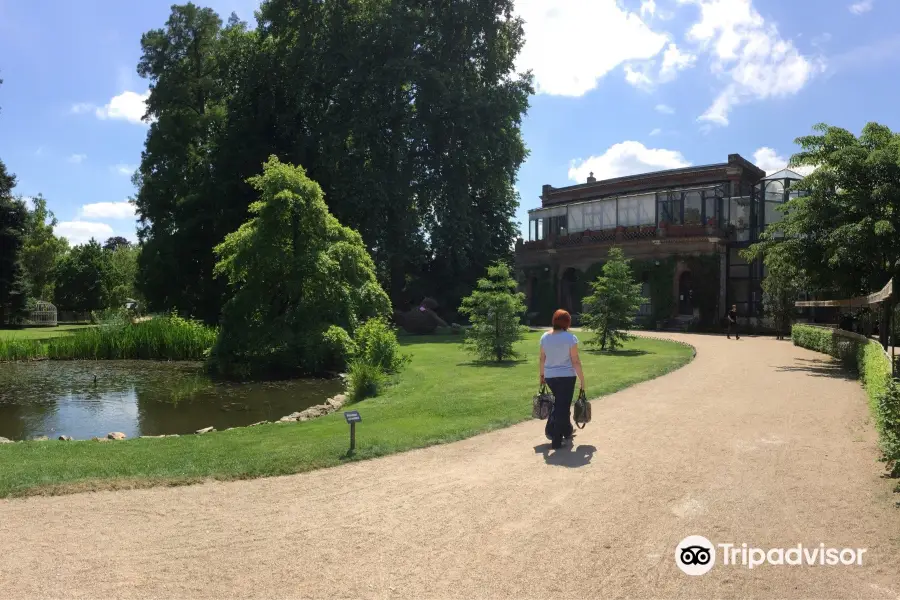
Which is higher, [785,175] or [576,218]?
[785,175]

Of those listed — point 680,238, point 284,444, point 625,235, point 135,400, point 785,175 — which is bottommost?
point 135,400

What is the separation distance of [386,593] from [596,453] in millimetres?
4244

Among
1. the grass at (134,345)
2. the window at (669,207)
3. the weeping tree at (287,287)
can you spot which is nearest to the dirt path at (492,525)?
the weeping tree at (287,287)

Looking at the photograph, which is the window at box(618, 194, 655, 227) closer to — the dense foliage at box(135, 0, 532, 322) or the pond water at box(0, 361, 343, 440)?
the dense foliage at box(135, 0, 532, 322)

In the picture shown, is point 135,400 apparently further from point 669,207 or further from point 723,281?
point 669,207

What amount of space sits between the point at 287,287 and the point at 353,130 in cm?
1659

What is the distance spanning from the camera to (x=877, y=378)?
9562 millimetres

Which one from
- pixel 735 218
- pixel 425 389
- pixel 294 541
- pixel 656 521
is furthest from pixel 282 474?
pixel 735 218

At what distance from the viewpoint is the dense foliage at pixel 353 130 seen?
3400 cm

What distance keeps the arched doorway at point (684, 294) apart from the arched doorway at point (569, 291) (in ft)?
24.3

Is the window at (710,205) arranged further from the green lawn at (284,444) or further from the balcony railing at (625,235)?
the green lawn at (284,444)

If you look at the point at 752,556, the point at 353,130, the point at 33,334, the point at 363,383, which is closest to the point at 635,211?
the point at 353,130

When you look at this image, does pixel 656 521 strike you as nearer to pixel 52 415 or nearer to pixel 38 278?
pixel 52 415

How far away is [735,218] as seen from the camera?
38.6 m
